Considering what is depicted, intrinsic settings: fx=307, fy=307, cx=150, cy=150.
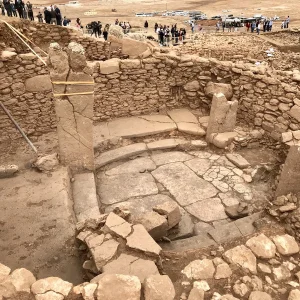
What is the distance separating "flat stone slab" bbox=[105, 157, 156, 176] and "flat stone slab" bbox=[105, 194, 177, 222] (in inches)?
35.0

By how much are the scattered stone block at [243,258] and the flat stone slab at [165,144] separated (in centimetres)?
384

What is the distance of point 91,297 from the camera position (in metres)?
2.76

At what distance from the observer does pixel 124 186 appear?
6.27 m

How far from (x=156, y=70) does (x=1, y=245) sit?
5403mm

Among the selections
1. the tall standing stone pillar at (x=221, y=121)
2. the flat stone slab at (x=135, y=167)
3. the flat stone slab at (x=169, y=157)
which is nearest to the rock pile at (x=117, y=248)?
the flat stone slab at (x=135, y=167)

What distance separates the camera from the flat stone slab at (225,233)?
483cm

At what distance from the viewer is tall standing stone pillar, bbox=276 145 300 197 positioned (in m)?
4.76

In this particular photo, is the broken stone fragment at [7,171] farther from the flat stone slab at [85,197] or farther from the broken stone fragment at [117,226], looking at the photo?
the broken stone fragment at [117,226]

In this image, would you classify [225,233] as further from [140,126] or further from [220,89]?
[220,89]

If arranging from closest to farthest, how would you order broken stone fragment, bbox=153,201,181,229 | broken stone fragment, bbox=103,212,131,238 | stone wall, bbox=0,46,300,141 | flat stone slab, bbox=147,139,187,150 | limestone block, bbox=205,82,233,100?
broken stone fragment, bbox=103,212,131,238, broken stone fragment, bbox=153,201,181,229, stone wall, bbox=0,46,300,141, flat stone slab, bbox=147,139,187,150, limestone block, bbox=205,82,233,100

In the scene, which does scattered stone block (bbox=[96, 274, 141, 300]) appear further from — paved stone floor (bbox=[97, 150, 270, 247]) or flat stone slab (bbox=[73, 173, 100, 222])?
paved stone floor (bbox=[97, 150, 270, 247])

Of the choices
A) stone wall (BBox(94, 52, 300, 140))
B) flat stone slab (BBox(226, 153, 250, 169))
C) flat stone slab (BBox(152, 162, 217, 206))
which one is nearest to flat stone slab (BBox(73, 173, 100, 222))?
flat stone slab (BBox(152, 162, 217, 206))

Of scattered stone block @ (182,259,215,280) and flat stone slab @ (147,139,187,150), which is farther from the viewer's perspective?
flat stone slab @ (147,139,187,150)

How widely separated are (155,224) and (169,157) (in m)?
2.84
